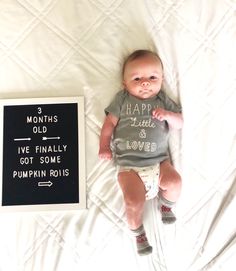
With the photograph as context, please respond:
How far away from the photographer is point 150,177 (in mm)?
981

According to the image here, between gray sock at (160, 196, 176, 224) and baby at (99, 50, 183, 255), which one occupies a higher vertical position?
baby at (99, 50, 183, 255)

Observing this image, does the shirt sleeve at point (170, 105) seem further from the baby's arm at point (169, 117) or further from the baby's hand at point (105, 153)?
the baby's hand at point (105, 153)

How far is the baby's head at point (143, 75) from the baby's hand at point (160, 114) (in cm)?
4

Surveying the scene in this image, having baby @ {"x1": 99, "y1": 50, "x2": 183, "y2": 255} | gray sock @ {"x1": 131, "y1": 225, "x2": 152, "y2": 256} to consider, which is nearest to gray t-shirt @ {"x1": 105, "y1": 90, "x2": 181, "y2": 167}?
baby @ {"x1": 99, "y1": 50, "x2": 183, "y2": 255}

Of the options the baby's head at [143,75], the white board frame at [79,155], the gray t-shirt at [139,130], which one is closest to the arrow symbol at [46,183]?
the white board frame at [79,155]

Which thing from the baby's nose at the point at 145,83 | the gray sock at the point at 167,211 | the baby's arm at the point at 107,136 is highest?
the baby's nose at the point at 145,83

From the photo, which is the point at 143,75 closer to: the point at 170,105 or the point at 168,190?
the point at 170,105

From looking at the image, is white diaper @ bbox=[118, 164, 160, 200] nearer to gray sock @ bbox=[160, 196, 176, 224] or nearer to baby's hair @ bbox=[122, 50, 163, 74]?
→ gray sock @ bbox=[160, 196, 176, 224]

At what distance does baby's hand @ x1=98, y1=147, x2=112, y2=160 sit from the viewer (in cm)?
101

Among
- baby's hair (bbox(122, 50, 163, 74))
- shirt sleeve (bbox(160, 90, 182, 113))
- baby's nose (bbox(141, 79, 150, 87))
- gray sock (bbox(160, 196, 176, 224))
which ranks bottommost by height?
gray sock (bbox(160, 196, 176, 224))

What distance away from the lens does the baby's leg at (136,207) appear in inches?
38.3

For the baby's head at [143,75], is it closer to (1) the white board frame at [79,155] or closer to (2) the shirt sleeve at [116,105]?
(2) the shirt sleeve at [116,105]

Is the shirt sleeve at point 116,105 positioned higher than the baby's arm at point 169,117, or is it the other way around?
the shirt sleeve at point 116,105

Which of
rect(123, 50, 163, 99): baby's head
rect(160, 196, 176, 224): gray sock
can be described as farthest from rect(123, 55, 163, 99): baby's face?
rect(160, 196, 176, 224): gray sock
